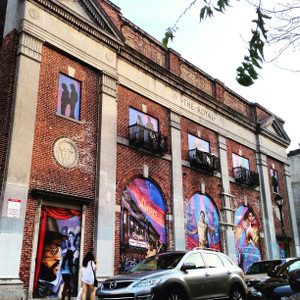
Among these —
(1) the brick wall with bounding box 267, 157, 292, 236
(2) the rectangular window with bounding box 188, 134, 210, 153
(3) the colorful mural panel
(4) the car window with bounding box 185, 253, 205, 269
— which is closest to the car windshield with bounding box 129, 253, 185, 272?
(4) the car window with bounding box 185, 253, 205, 269

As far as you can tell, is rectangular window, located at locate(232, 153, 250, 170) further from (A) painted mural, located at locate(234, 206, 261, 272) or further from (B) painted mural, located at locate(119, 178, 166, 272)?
(B) painted mural, located at locate(119, 178, 166, 272)

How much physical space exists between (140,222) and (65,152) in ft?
16.0

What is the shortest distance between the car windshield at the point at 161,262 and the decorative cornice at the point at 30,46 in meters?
8.95

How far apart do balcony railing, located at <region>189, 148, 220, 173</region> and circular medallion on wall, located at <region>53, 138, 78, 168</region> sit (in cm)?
777

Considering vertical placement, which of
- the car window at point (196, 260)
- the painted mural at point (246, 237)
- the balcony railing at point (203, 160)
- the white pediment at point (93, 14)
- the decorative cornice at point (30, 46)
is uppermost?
the white pediment at point (93, 14)

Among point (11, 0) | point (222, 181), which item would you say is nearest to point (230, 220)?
point (222, 181)

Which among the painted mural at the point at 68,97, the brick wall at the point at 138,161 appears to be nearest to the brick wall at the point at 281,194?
the brick wall at the point at 138,161

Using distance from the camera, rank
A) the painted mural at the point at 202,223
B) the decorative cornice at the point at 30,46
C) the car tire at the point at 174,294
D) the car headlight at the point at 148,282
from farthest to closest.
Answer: the painted mural at the point at 202,223
the decorative cornice at the point at 30,46
the car tire at the point at 174,294
the car headlight at the point at 148,282

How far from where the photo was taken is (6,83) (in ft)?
47.2

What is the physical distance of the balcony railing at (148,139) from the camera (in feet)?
58.7

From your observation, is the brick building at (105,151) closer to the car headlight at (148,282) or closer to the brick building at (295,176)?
the car headlight at (148,282)

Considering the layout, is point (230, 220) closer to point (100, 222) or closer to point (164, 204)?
point (164, 204)

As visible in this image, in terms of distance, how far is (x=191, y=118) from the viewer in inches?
881

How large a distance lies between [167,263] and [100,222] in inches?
225
